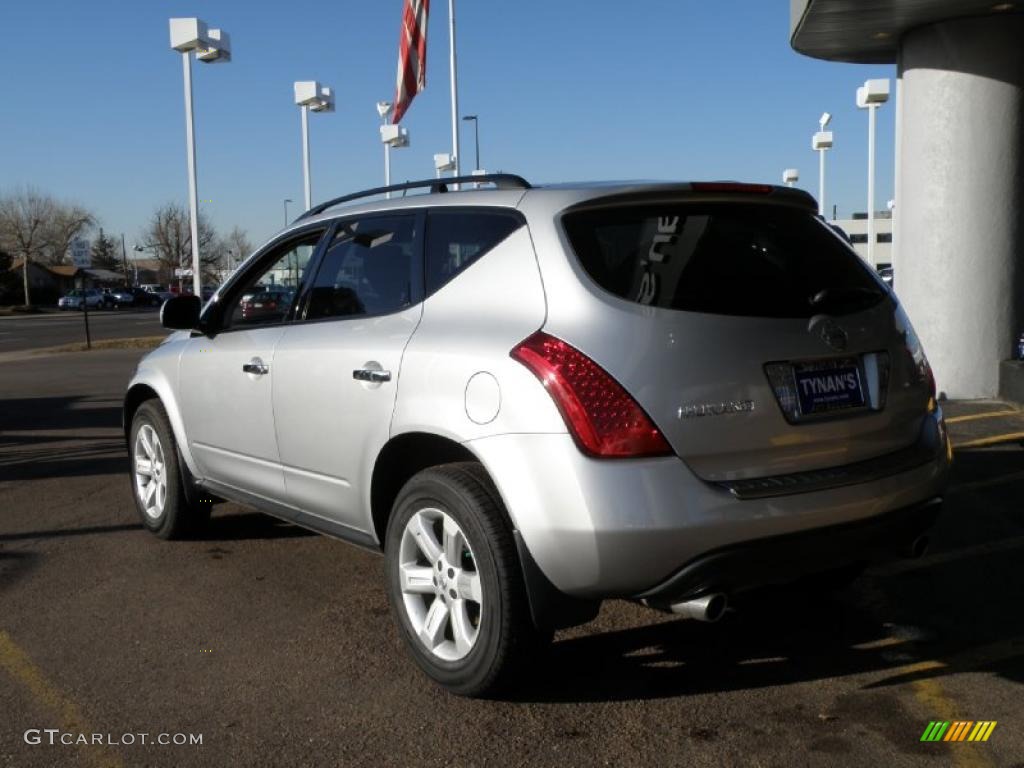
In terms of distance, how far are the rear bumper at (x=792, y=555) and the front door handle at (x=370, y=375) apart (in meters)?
1.32

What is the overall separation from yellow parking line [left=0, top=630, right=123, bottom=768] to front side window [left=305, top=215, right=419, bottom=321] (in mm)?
1823

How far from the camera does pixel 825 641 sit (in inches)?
168

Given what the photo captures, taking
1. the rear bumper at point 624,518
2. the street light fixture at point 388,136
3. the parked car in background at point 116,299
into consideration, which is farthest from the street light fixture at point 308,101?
the parked car in background at point 116,299

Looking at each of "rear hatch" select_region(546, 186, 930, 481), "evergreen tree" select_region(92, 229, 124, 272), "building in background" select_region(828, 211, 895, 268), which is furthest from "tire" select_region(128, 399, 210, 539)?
"evergreen tree" select_region(92, 229, 124, 272)

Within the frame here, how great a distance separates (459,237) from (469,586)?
4.32 feet

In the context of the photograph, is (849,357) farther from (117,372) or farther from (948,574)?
(117,372)

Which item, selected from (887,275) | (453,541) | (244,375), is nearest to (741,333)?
(453,541)

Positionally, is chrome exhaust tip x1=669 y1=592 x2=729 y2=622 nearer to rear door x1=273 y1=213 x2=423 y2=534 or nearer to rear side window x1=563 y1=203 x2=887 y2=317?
rear side window x1=563 y1=203 x2=887 y2=317

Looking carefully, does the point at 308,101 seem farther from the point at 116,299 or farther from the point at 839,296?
the point at 116,299

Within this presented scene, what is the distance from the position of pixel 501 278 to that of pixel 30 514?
4.48m

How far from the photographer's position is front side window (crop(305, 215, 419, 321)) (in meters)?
4.25

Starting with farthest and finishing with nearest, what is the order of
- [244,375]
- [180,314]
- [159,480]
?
[159,480] → [180,314] → [244,375]

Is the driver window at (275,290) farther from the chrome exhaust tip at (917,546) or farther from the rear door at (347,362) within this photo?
the chrome exhaust tip at (917,546)

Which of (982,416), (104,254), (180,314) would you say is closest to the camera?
(180,314)
